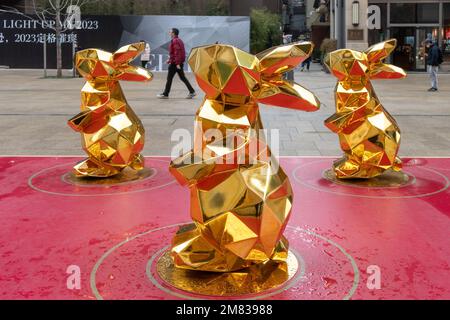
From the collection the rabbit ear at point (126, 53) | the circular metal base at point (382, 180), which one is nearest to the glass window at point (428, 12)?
the circular metal base at point (382, 180)

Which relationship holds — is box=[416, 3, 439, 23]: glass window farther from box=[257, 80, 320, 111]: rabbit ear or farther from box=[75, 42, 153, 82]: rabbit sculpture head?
box=[257, 80, 320, 111]: rabbit ear

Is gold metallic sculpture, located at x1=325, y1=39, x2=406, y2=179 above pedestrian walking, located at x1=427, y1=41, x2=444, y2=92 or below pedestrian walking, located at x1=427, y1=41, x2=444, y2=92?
below

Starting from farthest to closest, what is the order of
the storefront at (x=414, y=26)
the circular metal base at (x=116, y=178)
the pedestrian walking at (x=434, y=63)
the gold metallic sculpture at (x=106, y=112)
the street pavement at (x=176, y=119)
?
the storefront at (x=414, y=26), the pedestrian walking at (x=434, y=63), the street pavement at (x=176, y=119), the circular metal base at (x=116, y=178), the gold metallic sculpture at (x=106, y=112)

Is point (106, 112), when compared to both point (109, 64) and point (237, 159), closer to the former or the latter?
point (109, 64)

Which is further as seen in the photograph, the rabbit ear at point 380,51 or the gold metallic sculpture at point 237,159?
the rabbit ear at point 380,51

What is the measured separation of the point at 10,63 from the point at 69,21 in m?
4.42

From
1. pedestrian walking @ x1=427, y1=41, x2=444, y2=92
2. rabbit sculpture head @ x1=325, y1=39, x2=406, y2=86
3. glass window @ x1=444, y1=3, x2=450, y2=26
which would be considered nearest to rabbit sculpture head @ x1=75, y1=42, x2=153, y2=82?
rabbit sculpture head @ x1=325, y1=39, x2=406, y2=86

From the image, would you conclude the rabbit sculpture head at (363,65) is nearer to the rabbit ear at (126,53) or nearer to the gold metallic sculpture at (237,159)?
the rabbit ear at (126,53)

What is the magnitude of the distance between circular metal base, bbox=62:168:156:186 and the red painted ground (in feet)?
0.36

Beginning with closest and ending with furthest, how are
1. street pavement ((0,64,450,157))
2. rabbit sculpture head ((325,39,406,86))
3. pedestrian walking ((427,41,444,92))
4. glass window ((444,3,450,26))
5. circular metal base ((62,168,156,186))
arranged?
rabbit sculpture head ((325,39,406,86)) → circular metal base ((62,168,156,186)) → street pavement ((0,64,450,157)) → pedestrian walking ((427,41,444,92)) → glass window ((444,3,450,26))

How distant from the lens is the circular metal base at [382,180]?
17.4 feet

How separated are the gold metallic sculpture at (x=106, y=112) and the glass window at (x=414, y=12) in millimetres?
21861

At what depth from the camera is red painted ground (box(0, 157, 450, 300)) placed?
9.93 feet

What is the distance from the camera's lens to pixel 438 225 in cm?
410
